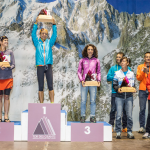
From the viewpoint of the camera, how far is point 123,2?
441 centimetres

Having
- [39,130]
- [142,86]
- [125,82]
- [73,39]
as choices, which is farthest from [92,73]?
[39,130]

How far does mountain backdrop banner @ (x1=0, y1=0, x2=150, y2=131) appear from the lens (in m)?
4.29

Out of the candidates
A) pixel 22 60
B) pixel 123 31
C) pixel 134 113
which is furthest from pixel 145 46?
pixel 22 60

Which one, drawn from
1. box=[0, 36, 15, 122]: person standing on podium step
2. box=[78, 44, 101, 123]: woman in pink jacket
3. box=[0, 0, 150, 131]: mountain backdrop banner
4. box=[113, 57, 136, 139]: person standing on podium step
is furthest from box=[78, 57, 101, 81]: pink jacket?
box=[0, 36, 15, 122]: person standing on podium step

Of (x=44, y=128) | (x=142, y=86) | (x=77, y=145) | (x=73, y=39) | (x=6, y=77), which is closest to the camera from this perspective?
(x=77, y=145)

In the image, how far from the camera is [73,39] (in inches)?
172

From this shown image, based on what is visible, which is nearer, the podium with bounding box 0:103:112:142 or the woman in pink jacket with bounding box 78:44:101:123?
the podium with bounding box 0:103:112:142

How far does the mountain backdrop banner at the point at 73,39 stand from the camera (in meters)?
4.29

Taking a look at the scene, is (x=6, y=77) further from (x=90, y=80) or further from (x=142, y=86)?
(x=142, y=86)

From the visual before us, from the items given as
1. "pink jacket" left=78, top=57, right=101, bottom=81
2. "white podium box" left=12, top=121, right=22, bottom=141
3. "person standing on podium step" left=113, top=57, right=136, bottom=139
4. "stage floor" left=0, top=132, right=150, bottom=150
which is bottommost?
"stage floor" left=0, top=132, right=150, bottom=150

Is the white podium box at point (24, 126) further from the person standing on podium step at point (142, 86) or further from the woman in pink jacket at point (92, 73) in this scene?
the person standing on podium step at point (142, 86)

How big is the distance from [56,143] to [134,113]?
2.06 m

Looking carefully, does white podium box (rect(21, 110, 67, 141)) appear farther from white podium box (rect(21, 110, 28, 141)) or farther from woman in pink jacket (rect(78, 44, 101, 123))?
woman in pink jacket (rect(78, 44, 101, 123))

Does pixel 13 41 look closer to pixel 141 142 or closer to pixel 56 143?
pixel 56 143
